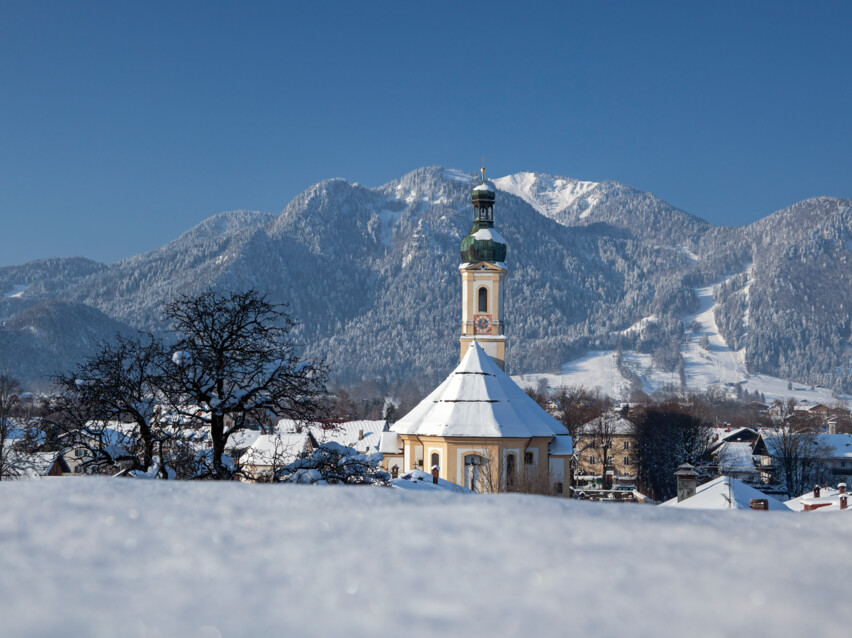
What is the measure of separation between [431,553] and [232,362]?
1319 centimetres

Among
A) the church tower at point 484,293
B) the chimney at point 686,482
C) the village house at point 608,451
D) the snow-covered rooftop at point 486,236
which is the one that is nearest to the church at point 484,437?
the chimney at point 686,482

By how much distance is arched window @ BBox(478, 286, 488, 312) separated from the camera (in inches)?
2079

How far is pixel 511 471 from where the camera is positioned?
119ft

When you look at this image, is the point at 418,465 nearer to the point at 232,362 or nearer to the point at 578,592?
the point at 232,362

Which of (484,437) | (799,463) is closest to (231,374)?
(484,437)

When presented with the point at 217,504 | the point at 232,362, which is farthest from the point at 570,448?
the point at 217,504

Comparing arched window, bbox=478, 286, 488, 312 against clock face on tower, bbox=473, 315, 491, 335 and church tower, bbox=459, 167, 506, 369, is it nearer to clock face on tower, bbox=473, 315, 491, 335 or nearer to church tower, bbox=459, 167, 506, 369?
church tower, bbox=459, 167, 506, 369

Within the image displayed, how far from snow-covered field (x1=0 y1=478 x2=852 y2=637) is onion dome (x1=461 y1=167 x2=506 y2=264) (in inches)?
1945

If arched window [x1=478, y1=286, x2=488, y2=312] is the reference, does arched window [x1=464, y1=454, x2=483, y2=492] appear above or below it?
below

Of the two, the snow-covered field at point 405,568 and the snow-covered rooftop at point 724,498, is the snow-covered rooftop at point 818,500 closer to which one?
the snow-covered rooftop at point 724,498

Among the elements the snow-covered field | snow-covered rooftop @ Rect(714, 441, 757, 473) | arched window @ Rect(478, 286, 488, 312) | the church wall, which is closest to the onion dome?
arched window @ Rect(478, 286, 488, 312)

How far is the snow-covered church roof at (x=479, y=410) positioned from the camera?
120 feet

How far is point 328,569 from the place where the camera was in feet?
9.63

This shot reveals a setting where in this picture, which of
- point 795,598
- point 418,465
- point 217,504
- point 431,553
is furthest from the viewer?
point 418,465
